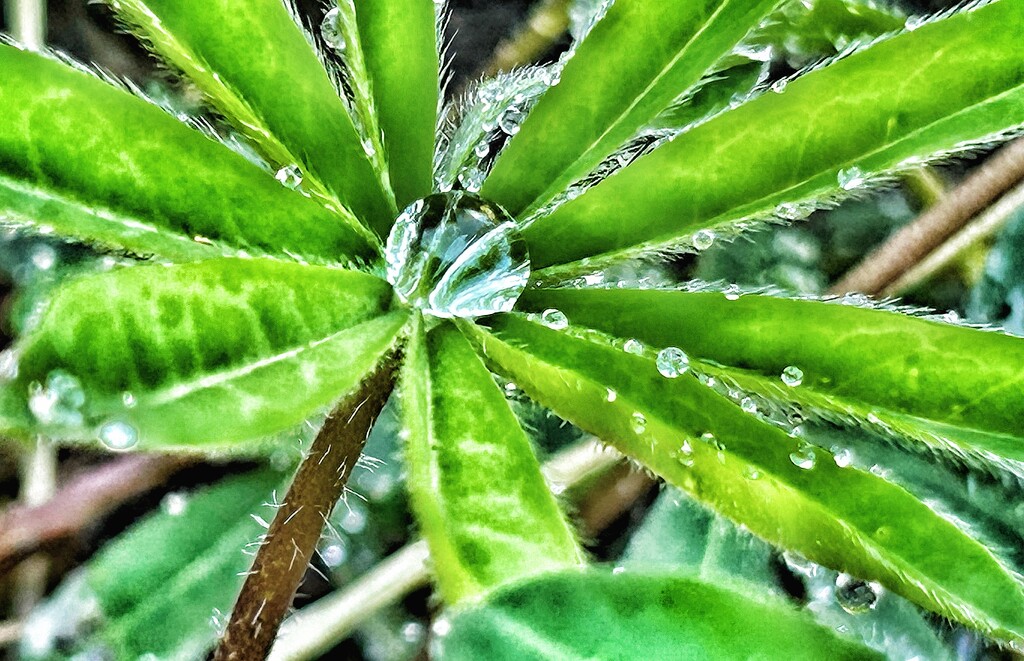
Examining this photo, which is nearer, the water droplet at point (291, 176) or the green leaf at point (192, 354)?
the green leaf at point (192, 354)

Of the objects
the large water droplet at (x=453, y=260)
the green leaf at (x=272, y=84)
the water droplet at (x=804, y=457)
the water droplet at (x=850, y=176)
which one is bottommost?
the water droplet at (x=804, y=457)

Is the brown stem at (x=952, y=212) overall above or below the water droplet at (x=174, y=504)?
below

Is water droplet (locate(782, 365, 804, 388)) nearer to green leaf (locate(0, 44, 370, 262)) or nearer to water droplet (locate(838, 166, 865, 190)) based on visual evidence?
water droplet (locate(838, 166, 865, 190))

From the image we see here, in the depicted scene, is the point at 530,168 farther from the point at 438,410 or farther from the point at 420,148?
the point at 438,410

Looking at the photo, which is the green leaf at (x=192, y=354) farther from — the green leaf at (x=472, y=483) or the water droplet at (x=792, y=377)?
the water droplet at (x=792, y=377)

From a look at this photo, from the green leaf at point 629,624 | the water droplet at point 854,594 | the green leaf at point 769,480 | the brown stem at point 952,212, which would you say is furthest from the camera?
the brown stem at point 952,212

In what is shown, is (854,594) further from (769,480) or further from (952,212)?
(952,212)

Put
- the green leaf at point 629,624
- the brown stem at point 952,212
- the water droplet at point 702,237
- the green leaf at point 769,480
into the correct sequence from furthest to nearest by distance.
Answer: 1. the brown stem at point 952,212
2. the water droplet at point 702,237
3. the green leaf at point 769,480
4. the green leaf at point 629,624

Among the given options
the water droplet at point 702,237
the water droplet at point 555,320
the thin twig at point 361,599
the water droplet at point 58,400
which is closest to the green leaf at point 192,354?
the water droplet at point 58,400

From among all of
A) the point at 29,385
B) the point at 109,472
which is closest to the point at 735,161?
the point at 29,385
